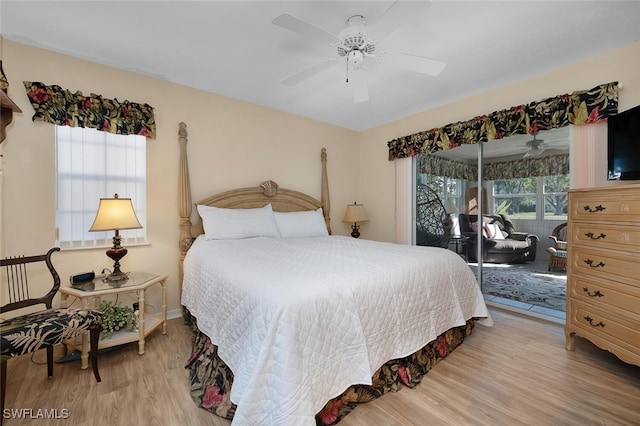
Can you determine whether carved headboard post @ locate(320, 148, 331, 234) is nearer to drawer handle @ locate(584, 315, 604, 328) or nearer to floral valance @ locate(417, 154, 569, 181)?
floral valance @ locate(417, 154, 569, 181)

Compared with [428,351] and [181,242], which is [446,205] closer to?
[428,351]

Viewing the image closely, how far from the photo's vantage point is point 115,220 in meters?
2.20

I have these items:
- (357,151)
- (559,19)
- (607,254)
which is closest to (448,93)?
(559,19)

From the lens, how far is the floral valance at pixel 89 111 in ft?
7.35

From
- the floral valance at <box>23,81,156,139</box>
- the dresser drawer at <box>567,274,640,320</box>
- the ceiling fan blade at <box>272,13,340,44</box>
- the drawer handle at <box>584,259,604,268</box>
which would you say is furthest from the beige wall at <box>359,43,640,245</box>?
the floral valance at <box>23,81,156,139</box>

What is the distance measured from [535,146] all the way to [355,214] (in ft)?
7.68

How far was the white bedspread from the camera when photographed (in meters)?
1.17

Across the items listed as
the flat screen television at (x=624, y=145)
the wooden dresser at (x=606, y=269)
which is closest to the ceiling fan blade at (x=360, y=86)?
the wooden dresser at (x=606, y=269)

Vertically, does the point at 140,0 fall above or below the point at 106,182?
above

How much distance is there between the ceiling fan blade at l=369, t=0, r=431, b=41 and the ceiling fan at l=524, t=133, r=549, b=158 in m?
2.29

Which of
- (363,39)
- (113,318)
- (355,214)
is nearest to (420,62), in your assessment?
(363,39)

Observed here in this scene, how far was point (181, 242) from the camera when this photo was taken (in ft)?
9.49

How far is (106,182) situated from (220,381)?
2.15m

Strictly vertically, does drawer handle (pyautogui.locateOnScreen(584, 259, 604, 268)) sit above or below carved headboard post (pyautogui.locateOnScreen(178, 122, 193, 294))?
below
